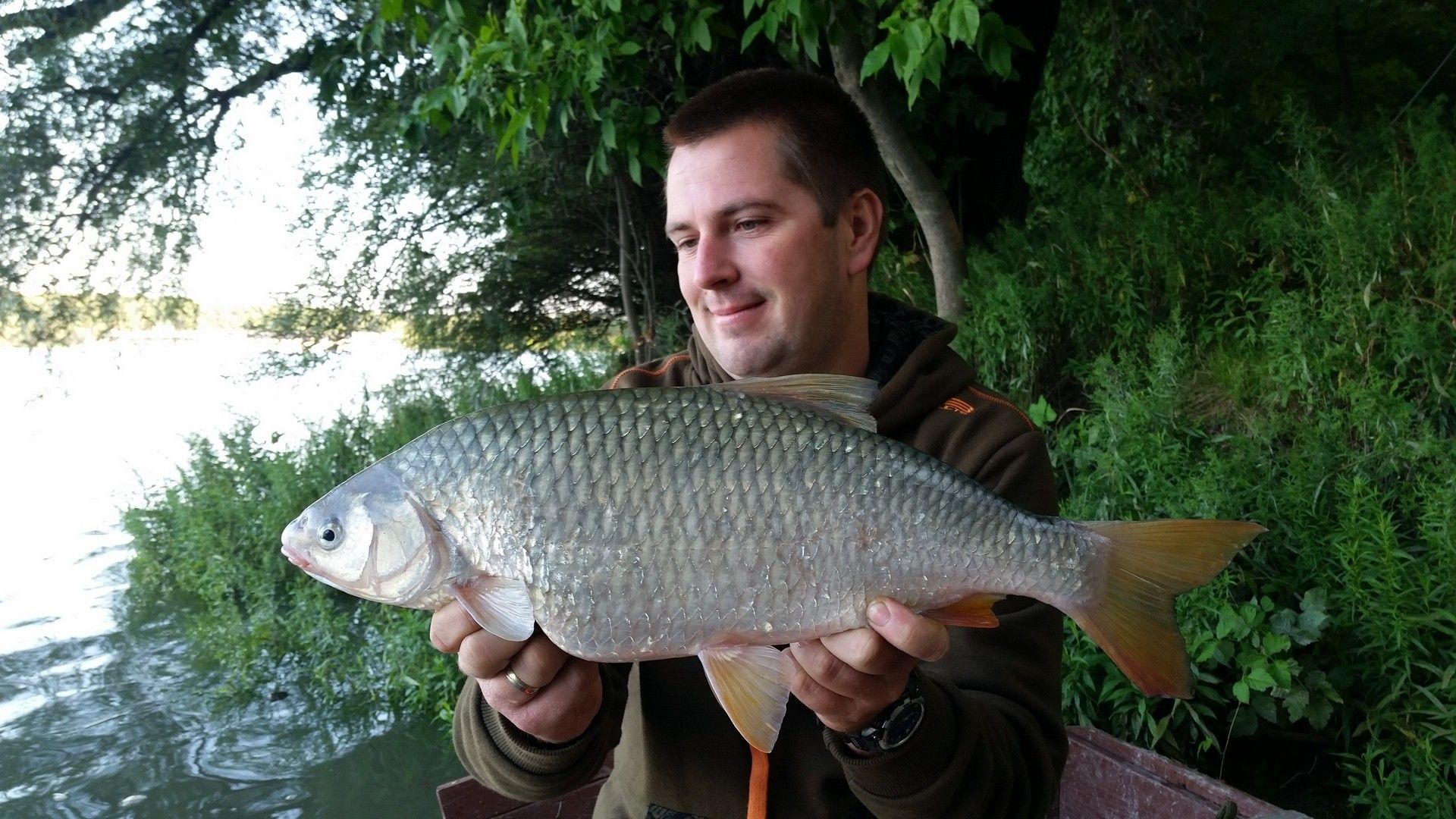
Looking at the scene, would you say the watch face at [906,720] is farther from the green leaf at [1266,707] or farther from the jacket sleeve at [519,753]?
the green leaf at [1266,707]

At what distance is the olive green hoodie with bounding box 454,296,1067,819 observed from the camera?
1.37 m

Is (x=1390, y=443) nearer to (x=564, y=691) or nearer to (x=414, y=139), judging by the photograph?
(x=564, y=691)

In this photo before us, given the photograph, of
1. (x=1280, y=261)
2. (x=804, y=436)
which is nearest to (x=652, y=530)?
(x=804, y=436)

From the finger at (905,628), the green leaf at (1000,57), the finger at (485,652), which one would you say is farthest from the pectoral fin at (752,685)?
the green leaf at (1000,57)

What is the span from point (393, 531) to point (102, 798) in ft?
13.3

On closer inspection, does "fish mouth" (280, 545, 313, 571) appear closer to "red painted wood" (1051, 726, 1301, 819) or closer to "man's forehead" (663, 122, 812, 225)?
"man's forehead" (663, 122, 812, 225)

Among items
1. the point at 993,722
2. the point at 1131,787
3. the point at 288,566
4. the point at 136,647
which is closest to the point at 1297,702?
the point at 1131,787

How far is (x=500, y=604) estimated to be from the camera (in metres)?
1.23

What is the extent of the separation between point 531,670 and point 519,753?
0.24 meters

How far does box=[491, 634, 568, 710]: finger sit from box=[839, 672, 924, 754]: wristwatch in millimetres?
417

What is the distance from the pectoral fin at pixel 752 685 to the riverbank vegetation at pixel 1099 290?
1.54 metres

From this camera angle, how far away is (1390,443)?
106 inches

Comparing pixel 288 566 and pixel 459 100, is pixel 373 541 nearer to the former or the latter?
pixel 459 100

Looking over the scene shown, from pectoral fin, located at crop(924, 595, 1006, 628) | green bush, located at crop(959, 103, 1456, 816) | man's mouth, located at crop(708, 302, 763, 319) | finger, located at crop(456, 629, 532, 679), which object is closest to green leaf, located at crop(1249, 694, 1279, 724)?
green bush, located at crop(959, 103, 1456, 816)
